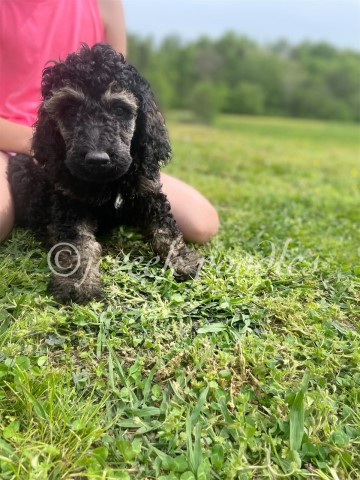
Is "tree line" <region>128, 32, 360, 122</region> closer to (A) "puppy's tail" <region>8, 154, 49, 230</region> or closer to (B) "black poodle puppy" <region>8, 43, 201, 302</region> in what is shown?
(A) "puppy's tail" <region>8, 154, 49, 230</region>

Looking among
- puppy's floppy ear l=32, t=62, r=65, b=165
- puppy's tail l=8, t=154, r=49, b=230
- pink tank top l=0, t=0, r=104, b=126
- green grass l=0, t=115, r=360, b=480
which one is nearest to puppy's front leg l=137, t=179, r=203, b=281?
green grass l=0, t=115, r=360, b=480

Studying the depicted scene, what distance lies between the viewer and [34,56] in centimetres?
397

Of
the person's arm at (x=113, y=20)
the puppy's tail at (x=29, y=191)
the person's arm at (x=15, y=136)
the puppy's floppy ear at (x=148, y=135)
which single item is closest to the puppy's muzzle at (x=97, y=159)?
the puppy's floppy ear at (x=148, y=135)

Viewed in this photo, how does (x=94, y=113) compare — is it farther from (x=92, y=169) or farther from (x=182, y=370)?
(x=182, y=370)

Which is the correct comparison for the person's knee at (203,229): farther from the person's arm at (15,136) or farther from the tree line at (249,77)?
the tree line at (249,77)

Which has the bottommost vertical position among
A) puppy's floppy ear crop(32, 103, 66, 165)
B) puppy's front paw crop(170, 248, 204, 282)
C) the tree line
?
the tree line

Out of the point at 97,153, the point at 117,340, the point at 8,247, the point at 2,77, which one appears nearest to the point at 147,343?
the point at 117,340

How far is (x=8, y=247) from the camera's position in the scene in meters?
3.27

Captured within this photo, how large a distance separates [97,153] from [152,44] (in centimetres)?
6891

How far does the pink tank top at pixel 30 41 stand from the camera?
3.91 meters

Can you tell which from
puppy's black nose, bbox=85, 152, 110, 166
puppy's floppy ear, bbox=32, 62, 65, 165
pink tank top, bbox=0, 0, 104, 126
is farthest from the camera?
pink tank top, bbox=0, 0, 104, 126

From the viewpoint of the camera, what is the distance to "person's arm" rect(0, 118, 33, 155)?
370cm

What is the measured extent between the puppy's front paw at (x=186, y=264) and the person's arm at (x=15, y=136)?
1.60 metres

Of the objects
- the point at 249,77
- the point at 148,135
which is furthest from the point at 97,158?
the point at 249,77
